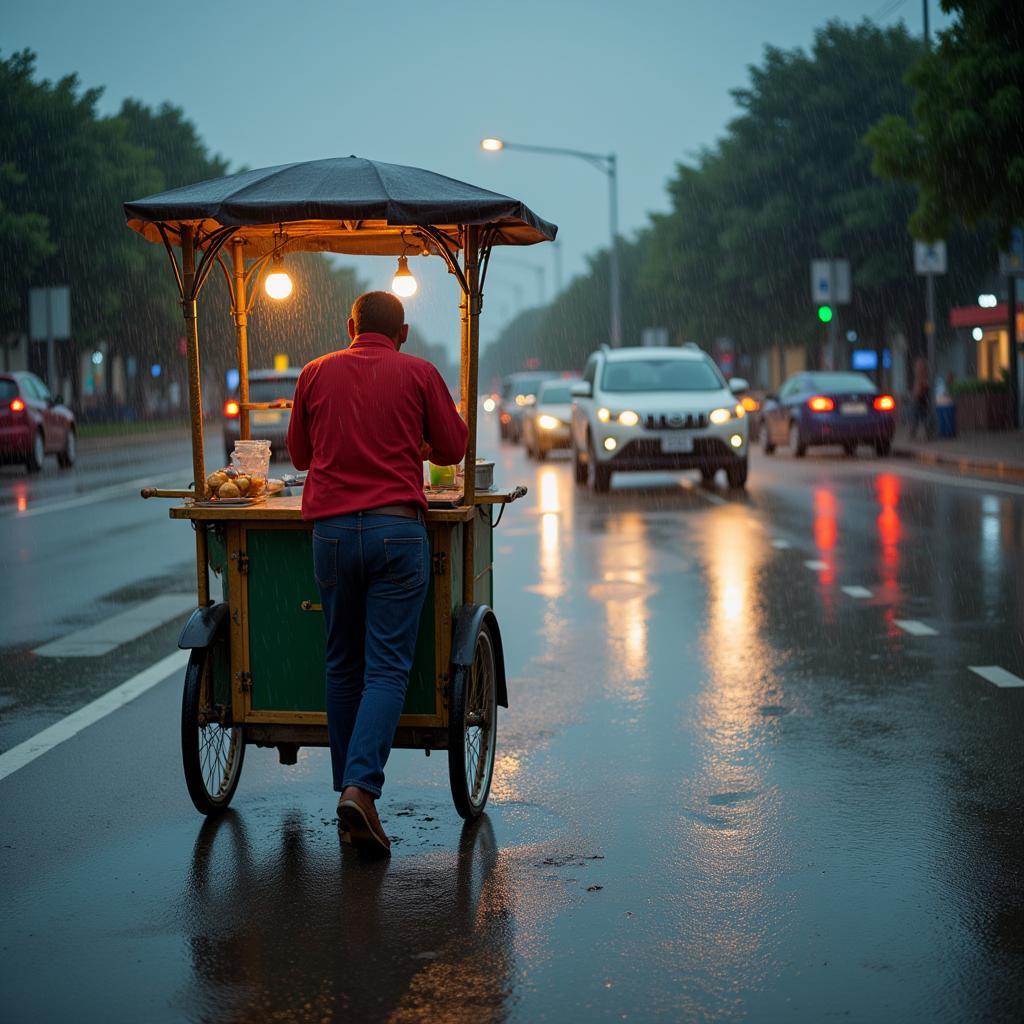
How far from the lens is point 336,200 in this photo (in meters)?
5.68

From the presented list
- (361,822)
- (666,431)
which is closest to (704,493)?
(666,431)

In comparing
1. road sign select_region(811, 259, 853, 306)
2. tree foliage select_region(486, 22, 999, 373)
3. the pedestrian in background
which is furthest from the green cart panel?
tree foliage select_region(486, 22, 999, 373)

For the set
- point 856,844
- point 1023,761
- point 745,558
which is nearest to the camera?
point 856,844

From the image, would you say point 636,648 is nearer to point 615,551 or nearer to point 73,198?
point 615,551

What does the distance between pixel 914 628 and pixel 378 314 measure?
5.43 metres

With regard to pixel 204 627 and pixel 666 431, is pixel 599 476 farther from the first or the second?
pixel 204 627

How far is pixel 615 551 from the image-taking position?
587 inches

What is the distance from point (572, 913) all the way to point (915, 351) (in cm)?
5106

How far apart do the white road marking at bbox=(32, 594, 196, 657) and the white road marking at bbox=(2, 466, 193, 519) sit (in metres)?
8.66

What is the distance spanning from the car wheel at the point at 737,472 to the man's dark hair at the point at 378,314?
1659cm

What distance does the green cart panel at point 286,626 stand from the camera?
5949 millimetres

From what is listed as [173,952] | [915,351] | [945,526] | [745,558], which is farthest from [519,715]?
[915,351]

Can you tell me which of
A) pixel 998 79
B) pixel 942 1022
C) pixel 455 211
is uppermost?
pixel 998 79

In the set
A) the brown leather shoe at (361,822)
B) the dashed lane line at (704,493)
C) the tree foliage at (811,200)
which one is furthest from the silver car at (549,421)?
the brown leather shoe at (361,822)
